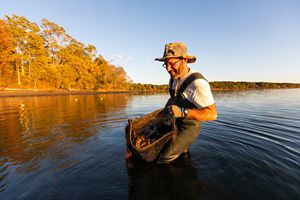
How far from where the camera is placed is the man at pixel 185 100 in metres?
2.96

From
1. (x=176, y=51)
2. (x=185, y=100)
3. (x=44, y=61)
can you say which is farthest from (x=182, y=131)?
(x=44, y=61)

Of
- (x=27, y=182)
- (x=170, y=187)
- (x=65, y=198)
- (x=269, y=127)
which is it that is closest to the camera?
(x=65, y=198)

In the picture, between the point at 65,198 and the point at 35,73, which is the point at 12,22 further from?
the point at 65,198

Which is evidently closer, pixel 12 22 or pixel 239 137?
pixel 239 137

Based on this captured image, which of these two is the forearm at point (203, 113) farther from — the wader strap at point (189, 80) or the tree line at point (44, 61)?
the tree line at point (44, 61)

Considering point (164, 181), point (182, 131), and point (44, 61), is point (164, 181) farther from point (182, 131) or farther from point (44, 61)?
point (44, 61)

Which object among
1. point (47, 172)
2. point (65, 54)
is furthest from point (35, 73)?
point (47, 172)

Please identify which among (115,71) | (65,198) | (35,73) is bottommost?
(65,198)

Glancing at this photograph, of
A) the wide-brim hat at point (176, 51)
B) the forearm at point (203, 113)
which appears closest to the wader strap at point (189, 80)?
the wide-brim hat at point (176, 51)

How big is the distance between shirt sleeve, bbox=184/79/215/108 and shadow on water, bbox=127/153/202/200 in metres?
1.90

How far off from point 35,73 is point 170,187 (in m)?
56.7

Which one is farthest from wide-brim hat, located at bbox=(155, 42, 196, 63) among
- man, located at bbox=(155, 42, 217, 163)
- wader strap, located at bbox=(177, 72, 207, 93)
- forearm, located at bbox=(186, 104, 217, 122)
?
forearm, located at bbox=(186, 104, 217, 122)

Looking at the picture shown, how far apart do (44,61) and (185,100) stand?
190ft

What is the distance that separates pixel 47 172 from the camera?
385 cm
